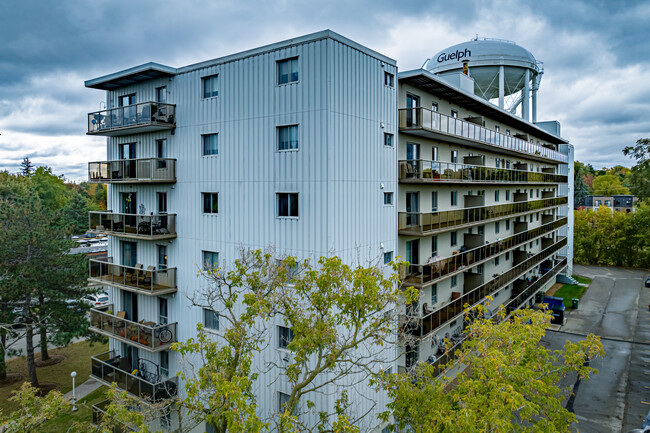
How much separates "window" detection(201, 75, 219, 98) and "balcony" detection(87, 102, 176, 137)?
2.04 m

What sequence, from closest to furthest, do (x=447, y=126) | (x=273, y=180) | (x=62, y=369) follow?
(x=273, y=180)
(x=447, y=126)
(x=62, y=369)

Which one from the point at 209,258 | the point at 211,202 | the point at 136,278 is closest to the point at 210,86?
the point at 211,202

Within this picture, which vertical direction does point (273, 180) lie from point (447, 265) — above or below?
above

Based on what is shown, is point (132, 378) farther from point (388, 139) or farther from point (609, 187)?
point (609, 187)

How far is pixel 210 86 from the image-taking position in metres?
17.4

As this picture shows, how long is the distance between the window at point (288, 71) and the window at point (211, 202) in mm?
5467

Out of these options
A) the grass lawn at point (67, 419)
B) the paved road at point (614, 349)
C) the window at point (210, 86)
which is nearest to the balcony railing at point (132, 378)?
the grass lawn at point (67, 419)

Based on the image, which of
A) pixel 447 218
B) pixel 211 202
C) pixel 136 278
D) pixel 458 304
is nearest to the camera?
pixel 211 202

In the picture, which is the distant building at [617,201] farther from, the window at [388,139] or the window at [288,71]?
the window at [288,71]

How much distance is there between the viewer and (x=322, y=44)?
1413 cm

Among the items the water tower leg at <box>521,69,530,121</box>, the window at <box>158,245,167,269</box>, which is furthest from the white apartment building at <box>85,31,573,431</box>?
the water tower leg at <box>521,69,530,121</box>

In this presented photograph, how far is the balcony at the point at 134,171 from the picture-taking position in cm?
1859

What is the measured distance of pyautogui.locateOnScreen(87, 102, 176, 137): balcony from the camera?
18328mm

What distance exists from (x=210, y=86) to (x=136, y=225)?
7018 mm
